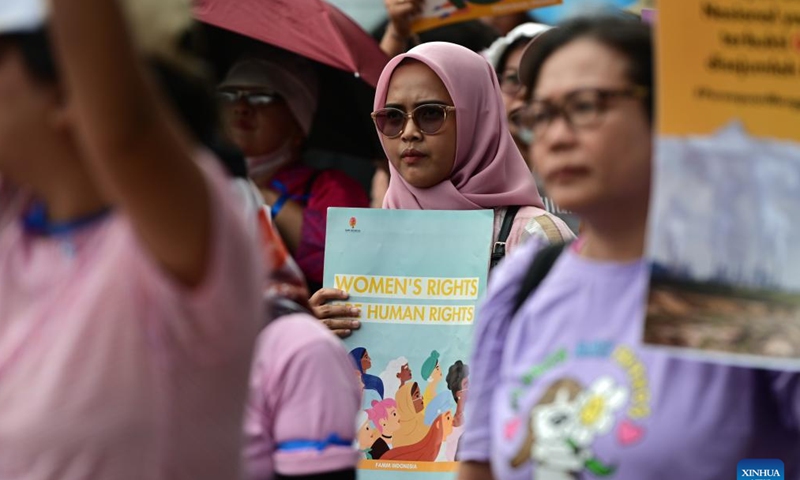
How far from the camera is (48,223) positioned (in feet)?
7.29

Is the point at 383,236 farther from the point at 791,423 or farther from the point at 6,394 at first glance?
the point at 6,394

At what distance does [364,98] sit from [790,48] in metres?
3.44

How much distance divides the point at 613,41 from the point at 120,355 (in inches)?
45.3

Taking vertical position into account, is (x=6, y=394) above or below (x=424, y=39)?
below

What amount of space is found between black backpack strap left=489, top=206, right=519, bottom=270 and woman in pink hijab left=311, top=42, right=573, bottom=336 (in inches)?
1.9

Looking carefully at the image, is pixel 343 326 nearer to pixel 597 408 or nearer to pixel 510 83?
pixel 597 408

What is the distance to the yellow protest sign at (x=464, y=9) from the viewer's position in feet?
18.6

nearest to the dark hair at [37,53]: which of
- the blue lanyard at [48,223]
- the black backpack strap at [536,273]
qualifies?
the blue lanyard at [48,223]

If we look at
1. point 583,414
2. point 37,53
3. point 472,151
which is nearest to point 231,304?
point 37,53

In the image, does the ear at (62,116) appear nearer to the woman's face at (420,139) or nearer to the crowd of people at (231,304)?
the crowd of people at (231,304)

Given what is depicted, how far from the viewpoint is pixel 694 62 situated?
2.46 m

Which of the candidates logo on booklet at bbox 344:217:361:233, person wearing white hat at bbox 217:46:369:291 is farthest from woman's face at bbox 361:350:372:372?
person wearing white hat at bbox 217:46:369:291

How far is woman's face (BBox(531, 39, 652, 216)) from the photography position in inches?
104

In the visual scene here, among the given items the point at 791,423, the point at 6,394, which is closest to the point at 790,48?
the point at 791,423
